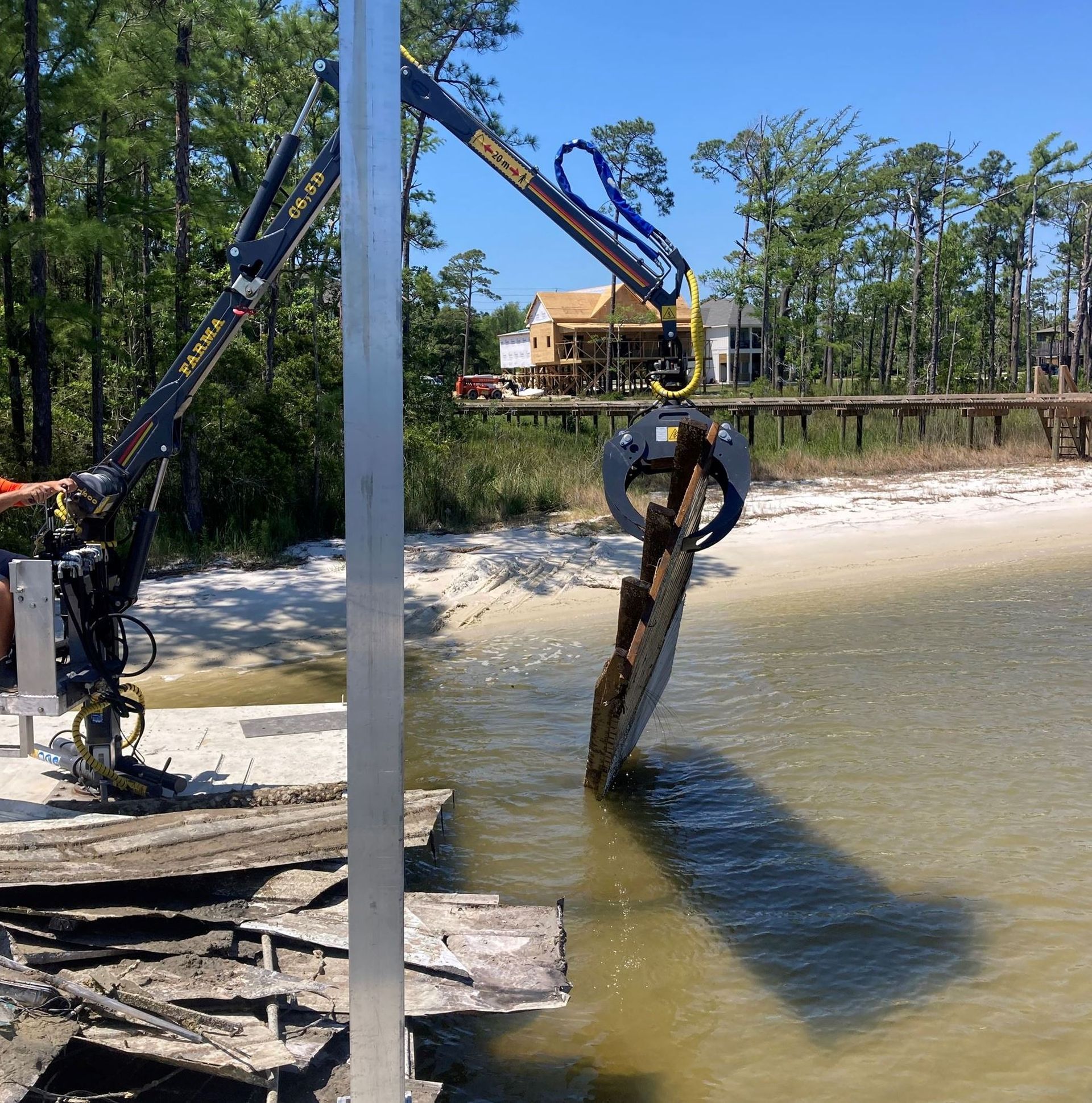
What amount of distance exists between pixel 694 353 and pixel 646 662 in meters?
2.16

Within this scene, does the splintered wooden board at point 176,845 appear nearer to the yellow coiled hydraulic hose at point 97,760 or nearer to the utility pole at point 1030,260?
the yellow coiled hydraulic hose at point 97,760

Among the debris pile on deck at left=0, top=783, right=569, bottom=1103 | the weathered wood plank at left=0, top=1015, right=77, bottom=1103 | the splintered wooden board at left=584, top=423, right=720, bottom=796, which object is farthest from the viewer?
the splintered wooden board at left=584, top=423, right=720, bottom=796

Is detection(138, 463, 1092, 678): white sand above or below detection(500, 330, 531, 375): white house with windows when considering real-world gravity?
below

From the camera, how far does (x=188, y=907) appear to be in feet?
16.3

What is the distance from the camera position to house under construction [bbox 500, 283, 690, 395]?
5794 centimetres

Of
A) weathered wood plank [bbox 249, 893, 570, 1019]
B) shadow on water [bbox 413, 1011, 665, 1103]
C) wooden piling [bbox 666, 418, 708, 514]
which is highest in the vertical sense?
wooden piling [bbox 666, 418, 708, 514]

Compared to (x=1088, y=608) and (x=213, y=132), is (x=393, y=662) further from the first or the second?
(x=213, y=132)

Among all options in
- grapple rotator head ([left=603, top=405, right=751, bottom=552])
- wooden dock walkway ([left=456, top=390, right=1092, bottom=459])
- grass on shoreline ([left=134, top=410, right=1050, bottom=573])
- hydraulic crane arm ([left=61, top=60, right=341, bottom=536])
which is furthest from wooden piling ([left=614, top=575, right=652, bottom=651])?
wooden dock walkway ([left=456, top=390, right=1092, bottom=459])

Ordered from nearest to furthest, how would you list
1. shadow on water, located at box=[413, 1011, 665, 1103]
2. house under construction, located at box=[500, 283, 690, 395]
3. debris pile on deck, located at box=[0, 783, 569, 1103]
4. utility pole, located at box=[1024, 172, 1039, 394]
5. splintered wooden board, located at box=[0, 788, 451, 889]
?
debris pile on deck, located at box=[0, 783, 569, 1103] < shadow on water, located at box=[413, 1011, 665, 1103] < splintered wooden board, located at box=[0, 788, 451, 889] < utility pole, located at box=[1024, 172, 1039, 394] < house under construction, located at box=[500, 283, 690, 395]

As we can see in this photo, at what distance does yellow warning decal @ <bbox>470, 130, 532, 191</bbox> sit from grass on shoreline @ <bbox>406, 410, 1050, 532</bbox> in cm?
929

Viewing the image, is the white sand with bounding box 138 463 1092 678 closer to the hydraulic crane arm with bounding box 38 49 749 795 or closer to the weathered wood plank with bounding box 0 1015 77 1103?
the hydraulic crane arm with bounding box 38 49 749 795

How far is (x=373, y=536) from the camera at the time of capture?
2430 mm

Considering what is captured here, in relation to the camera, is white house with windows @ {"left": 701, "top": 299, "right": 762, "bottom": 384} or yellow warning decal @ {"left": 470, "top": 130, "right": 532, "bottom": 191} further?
white house with windows @ {"left": 701, "top": 299, "right": 762, "bottom": 384}

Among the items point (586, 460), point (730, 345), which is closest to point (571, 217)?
point (586, 460)
